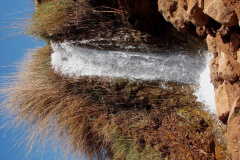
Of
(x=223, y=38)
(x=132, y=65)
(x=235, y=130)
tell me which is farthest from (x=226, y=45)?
(x=132, y=65)

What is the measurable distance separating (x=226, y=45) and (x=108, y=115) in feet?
7.03

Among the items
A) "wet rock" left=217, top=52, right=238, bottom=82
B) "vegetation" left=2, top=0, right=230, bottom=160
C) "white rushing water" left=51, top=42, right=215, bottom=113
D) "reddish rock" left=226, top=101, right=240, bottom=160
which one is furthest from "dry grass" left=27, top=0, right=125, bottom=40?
"reddish rock" left=226, top=101, right=240, bottom=160

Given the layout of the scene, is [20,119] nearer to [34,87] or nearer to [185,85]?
[34,87]

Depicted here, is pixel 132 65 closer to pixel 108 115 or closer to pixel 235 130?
pixel 108 115

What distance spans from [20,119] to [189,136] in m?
2.76

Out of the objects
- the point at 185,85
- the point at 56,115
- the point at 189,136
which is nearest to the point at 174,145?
the point at 189,136

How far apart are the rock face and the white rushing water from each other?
3.99 feet

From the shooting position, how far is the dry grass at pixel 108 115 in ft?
9.71

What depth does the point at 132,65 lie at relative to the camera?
3441 mm

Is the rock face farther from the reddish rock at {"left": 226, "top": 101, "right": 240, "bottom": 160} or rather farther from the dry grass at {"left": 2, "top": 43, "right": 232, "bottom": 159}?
the dry grass at {"left": 2, "top": 43, "right": 232, "bottom": 159}

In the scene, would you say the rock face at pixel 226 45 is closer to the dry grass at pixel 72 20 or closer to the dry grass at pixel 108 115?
the dry grass at pixel 108 115

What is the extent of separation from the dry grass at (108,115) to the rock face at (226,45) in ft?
3.58

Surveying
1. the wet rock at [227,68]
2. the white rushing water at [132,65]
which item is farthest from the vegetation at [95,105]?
the wet rock at [227,68]

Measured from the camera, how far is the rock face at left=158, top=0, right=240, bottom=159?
1.40 m
